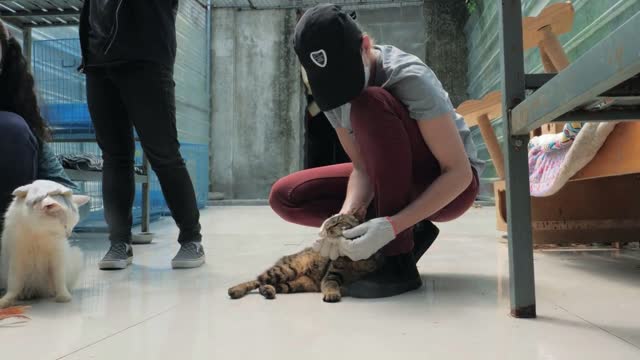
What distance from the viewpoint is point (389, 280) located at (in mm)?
1339

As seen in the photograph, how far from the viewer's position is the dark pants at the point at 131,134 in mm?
1798

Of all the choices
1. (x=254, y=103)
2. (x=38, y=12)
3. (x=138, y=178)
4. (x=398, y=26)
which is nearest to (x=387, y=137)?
(x=138, y=178)

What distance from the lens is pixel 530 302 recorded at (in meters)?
1.07

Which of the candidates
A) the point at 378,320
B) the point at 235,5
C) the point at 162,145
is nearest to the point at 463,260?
the point at 378,320

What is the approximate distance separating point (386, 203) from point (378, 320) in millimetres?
351

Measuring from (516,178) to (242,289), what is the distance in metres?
0.77

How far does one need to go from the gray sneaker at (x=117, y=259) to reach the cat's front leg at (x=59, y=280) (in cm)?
53

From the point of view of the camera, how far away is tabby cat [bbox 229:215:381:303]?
52.6 inches

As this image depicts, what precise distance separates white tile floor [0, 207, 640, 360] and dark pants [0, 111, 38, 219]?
0.35 meters

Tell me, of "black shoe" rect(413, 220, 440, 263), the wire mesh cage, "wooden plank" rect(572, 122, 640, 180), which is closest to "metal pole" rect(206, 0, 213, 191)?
the wire mesh cage

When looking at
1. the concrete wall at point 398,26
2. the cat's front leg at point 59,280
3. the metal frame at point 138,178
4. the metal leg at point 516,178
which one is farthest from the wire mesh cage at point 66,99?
the concrete wall at point 398,26

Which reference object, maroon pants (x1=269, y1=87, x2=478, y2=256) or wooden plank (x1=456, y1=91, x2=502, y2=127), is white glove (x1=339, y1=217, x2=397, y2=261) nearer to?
maroon pants (x1=269, y1=87, x2=478, y2=256)

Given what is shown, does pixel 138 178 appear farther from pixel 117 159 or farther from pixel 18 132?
pixel 18 132

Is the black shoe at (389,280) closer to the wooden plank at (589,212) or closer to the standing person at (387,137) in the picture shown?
the standing person at (387,137)
